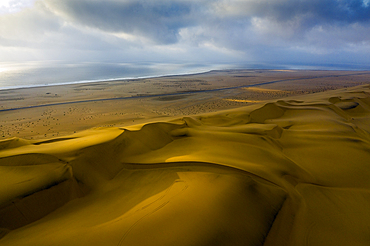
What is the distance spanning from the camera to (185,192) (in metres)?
4.28

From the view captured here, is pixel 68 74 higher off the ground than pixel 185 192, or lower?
higher

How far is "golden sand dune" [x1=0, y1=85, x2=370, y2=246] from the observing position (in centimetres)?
350

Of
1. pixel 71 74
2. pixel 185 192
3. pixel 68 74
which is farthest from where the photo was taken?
pixel 71 74

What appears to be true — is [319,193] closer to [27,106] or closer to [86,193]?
[86,193]

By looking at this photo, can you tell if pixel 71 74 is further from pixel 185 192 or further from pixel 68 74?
pixel 185 192

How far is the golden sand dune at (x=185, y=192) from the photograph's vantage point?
3496 mm

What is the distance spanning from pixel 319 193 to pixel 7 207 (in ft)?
25.6

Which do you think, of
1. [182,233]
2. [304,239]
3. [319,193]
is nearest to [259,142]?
[319,193]

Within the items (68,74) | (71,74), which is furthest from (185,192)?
(68,74)

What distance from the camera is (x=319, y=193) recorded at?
16.6ft

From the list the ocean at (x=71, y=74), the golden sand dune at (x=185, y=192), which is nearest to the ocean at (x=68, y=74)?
the ocean at (x=71, y=74)

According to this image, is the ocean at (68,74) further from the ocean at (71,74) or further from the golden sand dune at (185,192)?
the golden sand dune at (185,192)

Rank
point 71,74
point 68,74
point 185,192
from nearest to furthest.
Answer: point 185,192
point 68,74
point 71,74

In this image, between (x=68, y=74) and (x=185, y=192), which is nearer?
(x=185, y=192)
